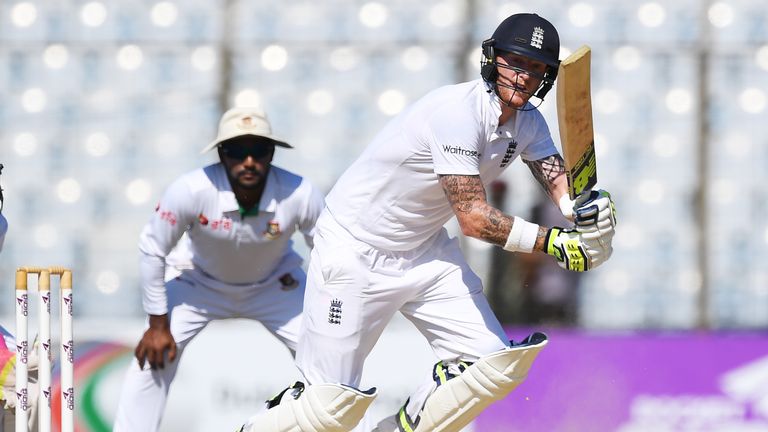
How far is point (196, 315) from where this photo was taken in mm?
5191

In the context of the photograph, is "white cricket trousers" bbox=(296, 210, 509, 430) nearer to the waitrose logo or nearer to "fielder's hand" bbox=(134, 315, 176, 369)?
the waitrose logo

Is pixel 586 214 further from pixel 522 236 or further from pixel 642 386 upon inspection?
pixel 642 386

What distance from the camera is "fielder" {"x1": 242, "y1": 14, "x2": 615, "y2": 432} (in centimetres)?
398

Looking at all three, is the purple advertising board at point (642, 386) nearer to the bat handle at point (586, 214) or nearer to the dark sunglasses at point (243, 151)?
the dark sunglasses at point (243, 151)

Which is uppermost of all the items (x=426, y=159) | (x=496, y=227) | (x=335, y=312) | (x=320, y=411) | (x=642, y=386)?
(x=426, y=159)

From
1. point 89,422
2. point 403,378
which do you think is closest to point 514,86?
point 403,378

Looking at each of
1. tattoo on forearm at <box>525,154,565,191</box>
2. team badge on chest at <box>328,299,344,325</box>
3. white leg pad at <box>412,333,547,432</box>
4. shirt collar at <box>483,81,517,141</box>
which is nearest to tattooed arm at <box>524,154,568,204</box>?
tattoo on forearm at <box>525,154,565,191</box>

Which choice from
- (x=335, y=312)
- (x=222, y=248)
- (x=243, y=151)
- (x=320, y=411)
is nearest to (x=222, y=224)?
(x=222, y=248)

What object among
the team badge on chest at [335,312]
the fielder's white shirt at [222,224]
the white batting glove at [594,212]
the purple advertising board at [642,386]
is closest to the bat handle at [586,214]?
the white batting glove at [594,212]

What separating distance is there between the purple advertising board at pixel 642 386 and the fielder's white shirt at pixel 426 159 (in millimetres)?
2101

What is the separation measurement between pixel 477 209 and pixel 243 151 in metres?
1.34

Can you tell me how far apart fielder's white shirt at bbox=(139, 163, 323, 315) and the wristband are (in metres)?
1.31

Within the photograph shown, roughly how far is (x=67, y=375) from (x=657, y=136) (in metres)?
4.03

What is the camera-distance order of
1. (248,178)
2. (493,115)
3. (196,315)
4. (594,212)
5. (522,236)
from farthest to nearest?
(196,315), (248,178), (493,115), (522,236), (594,212)
